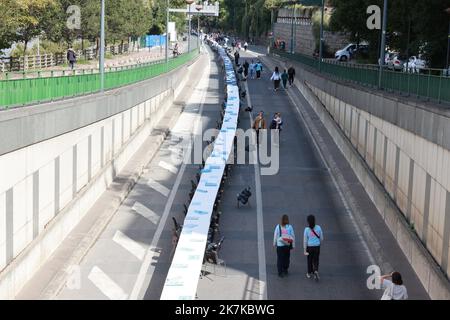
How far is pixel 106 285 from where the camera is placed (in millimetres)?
18719

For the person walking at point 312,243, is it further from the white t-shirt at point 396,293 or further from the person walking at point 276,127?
the person walking at point 276,127

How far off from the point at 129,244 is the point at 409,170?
7.17 metres

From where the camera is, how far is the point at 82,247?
20.7 metres

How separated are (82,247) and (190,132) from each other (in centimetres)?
2032

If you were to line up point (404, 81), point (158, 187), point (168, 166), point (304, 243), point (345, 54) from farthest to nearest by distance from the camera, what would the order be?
1. point (345, 54)
2. point (168, 166)
3. point (158, 187)
4. point (404, 81)
5. point (304, 243)

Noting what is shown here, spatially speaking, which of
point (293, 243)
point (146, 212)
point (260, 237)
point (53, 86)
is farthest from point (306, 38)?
point (293, 243)

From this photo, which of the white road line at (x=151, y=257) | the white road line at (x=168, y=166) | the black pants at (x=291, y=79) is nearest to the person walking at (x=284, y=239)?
the white road line at (x=151, y=257)

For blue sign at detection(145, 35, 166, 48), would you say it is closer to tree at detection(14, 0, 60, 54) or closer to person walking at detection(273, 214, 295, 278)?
tree at detection(14, 0, 60, 54)

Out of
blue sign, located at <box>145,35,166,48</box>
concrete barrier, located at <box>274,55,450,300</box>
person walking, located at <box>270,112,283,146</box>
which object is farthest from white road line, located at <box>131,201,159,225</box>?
blue sign, located at <box>145,35,166,48</box>

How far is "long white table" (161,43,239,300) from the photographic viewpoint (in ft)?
52.4

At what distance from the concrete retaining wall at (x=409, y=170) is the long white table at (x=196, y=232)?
445 cm

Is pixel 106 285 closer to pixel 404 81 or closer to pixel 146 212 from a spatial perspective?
pixel 146 212
